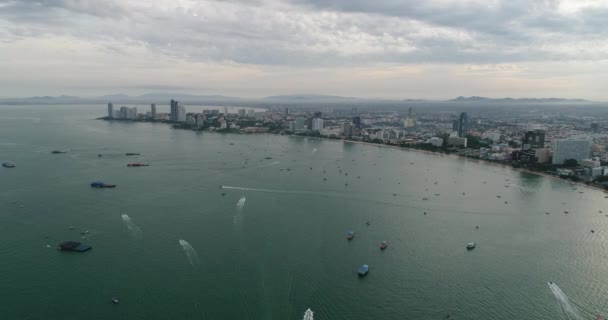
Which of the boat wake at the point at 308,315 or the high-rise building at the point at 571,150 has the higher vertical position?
the high-rise building at the point at 571,150

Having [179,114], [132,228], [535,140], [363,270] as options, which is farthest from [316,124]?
[363,270]

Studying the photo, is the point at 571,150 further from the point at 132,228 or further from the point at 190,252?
the point at 132,228

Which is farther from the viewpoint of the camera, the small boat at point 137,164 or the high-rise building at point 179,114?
the high-rise building at point 179,114

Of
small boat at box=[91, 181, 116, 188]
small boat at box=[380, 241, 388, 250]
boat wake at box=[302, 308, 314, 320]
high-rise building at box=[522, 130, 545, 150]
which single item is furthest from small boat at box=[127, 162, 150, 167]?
high-rise building at box=[522, 130, 545, 150]

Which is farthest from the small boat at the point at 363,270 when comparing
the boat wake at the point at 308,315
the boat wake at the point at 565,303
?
the boat wake at the point at 565,303

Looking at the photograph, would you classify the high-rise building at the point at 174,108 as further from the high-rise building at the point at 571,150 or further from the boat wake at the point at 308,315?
the boat wake at the point at 308,315

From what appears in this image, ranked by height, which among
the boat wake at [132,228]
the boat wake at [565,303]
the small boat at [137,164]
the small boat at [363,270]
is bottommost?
the boat wake at [565,303]

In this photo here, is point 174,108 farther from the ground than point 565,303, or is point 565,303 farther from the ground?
point 174,108
